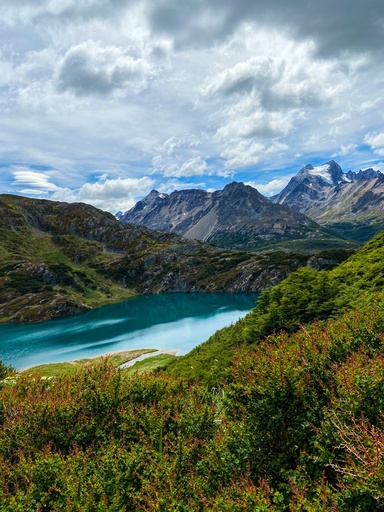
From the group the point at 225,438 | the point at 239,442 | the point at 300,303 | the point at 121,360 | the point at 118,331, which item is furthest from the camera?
the point at 118,331

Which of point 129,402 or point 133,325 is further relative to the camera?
point 133,325

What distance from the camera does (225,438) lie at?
15375mm

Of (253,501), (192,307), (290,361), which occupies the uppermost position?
(290,361)

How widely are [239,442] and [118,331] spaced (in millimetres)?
116111

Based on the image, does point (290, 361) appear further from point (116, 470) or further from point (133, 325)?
point (133, 325)

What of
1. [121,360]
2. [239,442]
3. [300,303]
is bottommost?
[121,360]

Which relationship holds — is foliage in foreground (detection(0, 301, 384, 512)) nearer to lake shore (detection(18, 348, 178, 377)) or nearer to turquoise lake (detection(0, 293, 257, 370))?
lake shore (detection(18, 348, 178, 377))

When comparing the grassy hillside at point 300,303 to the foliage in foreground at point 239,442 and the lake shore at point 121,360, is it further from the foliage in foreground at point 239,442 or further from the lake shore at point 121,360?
the lake shore at point 121,360

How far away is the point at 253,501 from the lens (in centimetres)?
1090

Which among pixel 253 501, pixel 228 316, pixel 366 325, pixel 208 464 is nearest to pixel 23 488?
pixel 208 464

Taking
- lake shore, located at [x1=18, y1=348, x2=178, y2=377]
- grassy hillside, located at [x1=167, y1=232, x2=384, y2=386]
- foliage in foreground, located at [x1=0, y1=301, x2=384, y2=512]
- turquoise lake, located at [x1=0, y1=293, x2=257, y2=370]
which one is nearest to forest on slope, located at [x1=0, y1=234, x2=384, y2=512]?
foliage in foreground, located at [x1=0, y1=301, x2=384, y2=512]

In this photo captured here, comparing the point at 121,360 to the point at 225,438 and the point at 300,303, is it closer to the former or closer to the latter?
the point at 300,303

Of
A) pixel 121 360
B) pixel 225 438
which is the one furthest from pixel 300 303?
pixel 121 360

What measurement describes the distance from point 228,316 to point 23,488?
11962 centimetres
